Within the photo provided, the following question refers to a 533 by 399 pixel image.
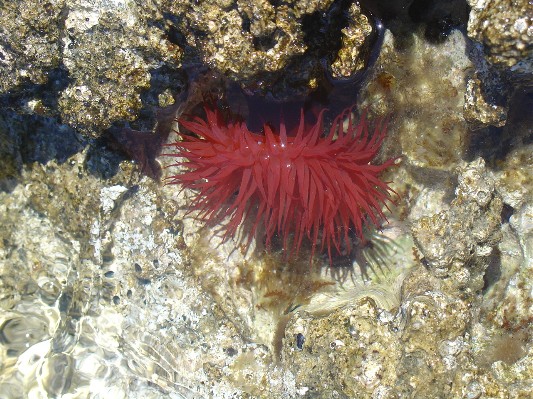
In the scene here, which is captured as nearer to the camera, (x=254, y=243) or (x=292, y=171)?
(x=292, y=171)

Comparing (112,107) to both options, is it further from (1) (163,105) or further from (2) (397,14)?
(2) (397,14)

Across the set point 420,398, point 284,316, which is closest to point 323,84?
point 284,316

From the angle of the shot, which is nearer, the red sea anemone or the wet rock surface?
the wet rock surface

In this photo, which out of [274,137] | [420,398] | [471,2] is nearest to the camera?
[471,2]

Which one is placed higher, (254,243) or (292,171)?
(292,171)

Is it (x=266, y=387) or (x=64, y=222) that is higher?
(x=64, y=222)

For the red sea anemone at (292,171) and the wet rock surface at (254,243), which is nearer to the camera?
the wet rock surface at (254,243)

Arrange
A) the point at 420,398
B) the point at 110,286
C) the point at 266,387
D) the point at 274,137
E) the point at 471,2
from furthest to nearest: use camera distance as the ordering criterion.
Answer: the point at 110,286 < the point at 266,387 < the point at 274,137 < the point at 420,398 < the point at 471,2

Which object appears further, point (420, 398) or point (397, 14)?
point (397, 14)
